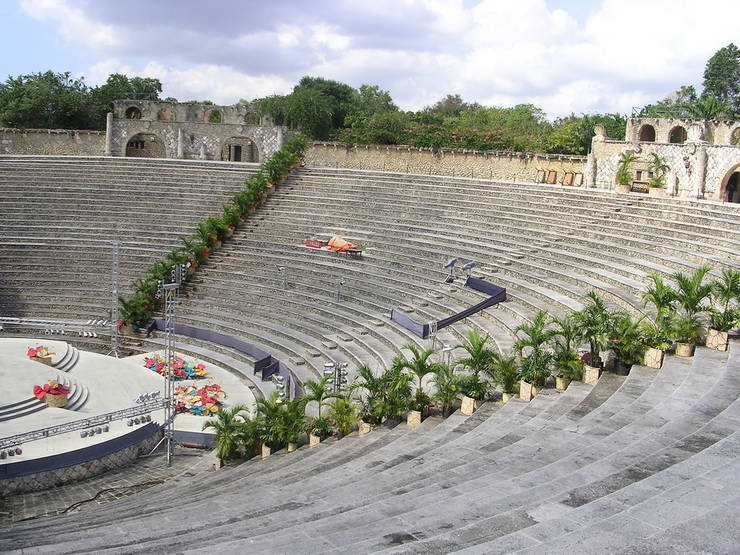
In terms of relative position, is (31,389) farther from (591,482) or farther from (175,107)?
(175,107)

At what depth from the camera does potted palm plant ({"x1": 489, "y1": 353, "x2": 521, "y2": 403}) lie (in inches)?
430

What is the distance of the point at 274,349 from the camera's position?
18.2 meters

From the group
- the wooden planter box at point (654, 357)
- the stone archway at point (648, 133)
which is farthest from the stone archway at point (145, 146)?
the wooden planter box at point (654, 357)

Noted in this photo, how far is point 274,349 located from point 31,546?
1160 cm

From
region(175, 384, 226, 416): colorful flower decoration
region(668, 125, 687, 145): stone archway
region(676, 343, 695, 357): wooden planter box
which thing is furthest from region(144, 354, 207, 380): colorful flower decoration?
region(668, 125, 687, 145): stone archway

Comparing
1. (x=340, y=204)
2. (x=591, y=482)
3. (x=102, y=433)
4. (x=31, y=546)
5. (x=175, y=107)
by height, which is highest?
(x=175, y=107)

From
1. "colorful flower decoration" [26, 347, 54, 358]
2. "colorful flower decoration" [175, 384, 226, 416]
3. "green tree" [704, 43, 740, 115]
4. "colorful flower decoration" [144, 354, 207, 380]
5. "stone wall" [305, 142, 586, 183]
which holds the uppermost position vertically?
"green tree" [704, 43, 740, 115]

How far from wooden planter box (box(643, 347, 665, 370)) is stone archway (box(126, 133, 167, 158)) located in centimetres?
3081

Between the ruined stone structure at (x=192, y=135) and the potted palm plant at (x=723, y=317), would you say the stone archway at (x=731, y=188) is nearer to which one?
the potted palm plant at (x=723, y=317)

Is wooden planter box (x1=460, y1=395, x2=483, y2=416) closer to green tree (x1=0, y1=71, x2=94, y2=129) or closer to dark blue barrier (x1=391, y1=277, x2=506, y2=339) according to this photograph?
dark blue barrier (x1=391, y1=277, x2=506, y2=339)

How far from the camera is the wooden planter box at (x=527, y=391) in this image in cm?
1070

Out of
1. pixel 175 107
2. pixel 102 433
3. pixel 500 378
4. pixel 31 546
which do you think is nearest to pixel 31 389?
pixel 102 433

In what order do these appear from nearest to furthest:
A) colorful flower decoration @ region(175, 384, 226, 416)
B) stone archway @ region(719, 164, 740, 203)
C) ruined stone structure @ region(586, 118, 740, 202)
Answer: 1. colorful flower decoration @ region(175, 384, 226, 416)
2. ruined stone structure @ region(586, 118, 740, 202)
3. stone archway @ region(719, 164, 740, 203)

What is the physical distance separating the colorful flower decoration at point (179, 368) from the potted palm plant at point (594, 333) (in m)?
10.1
